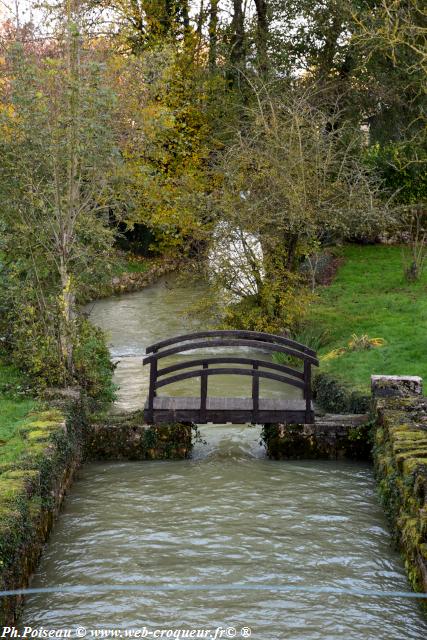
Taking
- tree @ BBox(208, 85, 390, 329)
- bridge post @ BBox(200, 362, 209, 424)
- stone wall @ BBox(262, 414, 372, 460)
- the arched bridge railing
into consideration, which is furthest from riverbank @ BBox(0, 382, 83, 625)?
tree @ BBox(208, 85, 390, 329)

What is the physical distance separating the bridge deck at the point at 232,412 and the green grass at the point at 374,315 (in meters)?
2.72

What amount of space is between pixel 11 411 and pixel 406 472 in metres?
6.60

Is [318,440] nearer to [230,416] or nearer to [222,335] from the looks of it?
[230,416]

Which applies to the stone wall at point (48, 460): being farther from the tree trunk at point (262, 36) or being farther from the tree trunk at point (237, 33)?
the tree trunk at point (237, 33)

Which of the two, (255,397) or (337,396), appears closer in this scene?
(255,397)

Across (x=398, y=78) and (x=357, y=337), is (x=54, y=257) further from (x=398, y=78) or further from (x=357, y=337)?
(x=398, y=78)

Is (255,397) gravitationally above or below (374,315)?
below

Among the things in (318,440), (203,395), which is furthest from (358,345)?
(203,395)

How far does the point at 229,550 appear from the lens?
1036 centimetres

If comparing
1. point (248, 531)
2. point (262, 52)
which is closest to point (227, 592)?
point (248, 531)

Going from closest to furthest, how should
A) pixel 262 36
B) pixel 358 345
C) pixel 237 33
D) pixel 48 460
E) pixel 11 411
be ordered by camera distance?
pixel 48 460, pixel 11 411, pixel 358 345, pixel 262 36, pixel 237 33

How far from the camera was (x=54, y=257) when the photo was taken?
15.3 meters

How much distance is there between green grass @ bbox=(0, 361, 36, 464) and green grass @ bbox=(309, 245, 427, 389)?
6426mm

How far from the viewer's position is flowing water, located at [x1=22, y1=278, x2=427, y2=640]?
28.3ft
